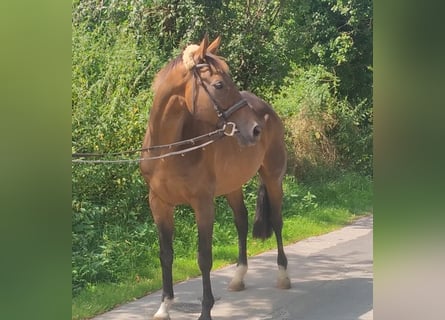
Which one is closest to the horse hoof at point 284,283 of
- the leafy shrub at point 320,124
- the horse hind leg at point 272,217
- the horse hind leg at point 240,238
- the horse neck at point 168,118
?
the horse hind leg at point 272,217

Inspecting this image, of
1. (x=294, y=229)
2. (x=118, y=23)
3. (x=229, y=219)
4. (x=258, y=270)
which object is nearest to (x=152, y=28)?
(x=118, y=23)

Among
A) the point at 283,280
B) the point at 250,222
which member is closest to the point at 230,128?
the point at 283,280

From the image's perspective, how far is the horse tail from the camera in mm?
5148

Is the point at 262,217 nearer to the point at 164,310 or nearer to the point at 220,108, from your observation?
the point at 164,310

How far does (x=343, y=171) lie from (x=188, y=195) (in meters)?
6.97

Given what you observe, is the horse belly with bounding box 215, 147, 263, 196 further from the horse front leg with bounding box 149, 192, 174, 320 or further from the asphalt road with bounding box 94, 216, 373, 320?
the asphalt road with bounding box 94, 216, 373, 320

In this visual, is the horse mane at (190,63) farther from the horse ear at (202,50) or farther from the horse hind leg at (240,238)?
the horse hind leg at (240,238)

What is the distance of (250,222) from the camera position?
6.74 metres

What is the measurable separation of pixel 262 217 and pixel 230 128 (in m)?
1.78

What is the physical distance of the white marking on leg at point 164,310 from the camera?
12.9ft

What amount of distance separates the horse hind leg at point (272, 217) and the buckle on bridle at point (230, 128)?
1514mm

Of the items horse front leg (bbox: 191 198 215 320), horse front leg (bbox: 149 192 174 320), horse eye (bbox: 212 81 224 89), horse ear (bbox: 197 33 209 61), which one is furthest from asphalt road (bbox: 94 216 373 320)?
horse ear (bbox: 197 33 209 61)
